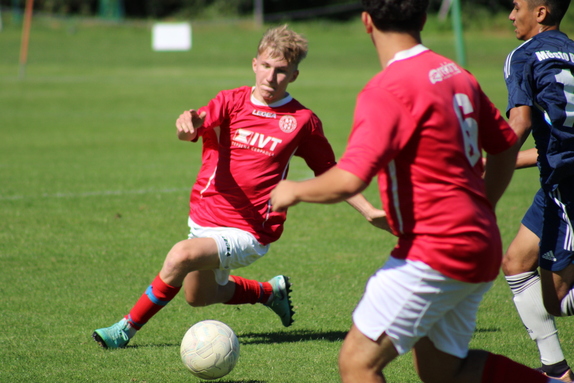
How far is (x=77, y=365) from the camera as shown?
4.42 meters

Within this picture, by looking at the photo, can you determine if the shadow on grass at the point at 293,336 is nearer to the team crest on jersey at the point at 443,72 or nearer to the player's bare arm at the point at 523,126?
the player's bare arm at the point at 523,126

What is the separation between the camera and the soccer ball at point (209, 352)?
4.11 meters

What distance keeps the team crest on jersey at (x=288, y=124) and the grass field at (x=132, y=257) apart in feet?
4.77

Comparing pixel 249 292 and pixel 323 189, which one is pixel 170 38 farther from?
pixel 323 189

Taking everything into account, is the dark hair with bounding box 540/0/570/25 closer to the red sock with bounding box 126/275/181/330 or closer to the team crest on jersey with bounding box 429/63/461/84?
the team crest on jersey with bounding box 429/63/461/84

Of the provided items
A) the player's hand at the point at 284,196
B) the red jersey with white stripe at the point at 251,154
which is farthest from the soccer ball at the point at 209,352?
the player's hand at the point at 284,196

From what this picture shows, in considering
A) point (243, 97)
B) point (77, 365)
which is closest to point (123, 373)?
point (77, 365)

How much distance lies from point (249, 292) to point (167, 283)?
2.84ft

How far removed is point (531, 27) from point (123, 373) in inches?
123

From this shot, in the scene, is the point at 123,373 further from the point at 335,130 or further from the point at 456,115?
the point at 335,130

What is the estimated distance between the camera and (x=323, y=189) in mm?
2707

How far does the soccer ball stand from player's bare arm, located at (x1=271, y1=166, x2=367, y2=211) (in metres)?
1.60

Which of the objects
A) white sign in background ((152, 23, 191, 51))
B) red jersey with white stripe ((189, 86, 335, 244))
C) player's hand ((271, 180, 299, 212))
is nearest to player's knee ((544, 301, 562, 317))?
red jersey with white stripe ((189, 86, 335, 244))

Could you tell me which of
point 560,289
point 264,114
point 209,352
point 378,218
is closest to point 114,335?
point 209,352
